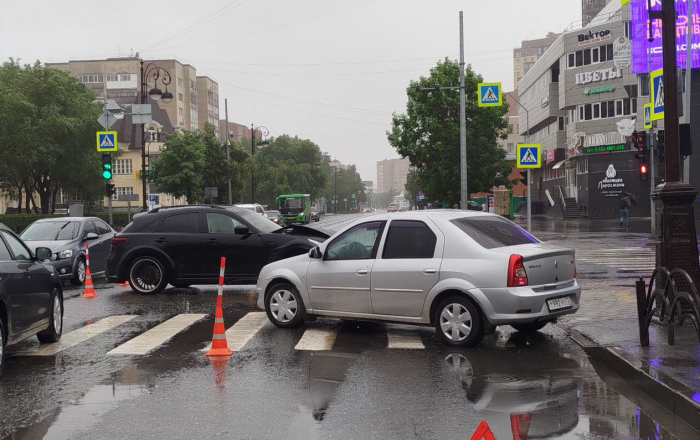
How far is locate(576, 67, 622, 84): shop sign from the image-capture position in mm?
57500

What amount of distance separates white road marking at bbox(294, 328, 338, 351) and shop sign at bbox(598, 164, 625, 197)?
51806 mm

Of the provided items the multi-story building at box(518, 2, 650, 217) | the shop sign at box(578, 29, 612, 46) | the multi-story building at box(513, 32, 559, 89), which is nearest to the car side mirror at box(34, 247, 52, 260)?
the multi-story building at box(518, 2, 650, 217)

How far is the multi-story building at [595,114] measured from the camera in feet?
185

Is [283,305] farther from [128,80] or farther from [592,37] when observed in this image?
[128,80]

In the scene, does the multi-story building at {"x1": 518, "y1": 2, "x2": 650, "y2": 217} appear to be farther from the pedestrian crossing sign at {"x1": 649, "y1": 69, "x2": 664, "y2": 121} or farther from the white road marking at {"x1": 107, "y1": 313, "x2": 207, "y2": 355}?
the white road marking at {"x1": 107, "y1": 313, "x2": 207, "y2": 355}

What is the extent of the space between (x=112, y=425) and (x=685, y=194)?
6971mm

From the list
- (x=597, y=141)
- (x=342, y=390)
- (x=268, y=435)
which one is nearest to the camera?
(x=268, y=435)

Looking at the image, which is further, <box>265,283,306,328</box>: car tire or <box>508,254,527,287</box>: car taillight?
<box>265,283,306,328</box>: car tire

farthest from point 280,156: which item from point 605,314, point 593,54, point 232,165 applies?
point 605,314

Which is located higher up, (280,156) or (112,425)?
(280,156)

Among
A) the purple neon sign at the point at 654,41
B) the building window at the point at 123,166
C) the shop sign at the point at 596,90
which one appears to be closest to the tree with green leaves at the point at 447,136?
the purple neon sign at the point at 654,41

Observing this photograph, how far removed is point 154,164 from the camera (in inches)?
2319

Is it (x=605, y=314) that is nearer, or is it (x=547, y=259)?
(x=547, y=259)

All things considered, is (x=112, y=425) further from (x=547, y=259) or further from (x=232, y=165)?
(x=232, y=165)
